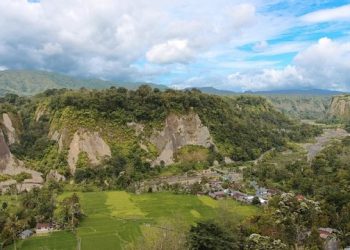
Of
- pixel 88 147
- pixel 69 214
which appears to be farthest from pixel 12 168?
pixel 69 214

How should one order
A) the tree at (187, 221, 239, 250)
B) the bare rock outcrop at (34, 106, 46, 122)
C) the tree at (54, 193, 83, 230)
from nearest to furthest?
the tree at (187, 221, 239, 250) → the tree at (54, 193, 83, 230) → the bare rock outcrop at (34, 106, 46, 122)

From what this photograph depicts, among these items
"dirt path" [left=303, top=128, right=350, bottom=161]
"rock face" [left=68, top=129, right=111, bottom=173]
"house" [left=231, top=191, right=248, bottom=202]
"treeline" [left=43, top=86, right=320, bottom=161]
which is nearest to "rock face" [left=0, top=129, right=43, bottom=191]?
"rock face" [left=68, top=129, right=111, bottom=173]

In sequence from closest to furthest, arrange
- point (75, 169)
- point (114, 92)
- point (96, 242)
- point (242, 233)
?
1. point (242, 233)
2. point (96, 242)
3. point (75, 169)
4. point (114, 92)

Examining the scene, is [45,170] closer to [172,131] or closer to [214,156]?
[172,131]

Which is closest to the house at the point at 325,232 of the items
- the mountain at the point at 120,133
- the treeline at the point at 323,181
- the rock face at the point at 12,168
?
the treeline at the point at 323,181

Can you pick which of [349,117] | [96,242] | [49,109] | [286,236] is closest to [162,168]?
[49,109]

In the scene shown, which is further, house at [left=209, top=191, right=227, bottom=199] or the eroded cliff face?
the eroded cliff face

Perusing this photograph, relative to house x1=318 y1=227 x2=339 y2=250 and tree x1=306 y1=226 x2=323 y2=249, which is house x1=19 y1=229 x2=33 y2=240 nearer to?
tree x1=306 y1=226 x2=323 y2=249

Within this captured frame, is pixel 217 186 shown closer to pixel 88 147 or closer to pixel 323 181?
pixel 323 181
